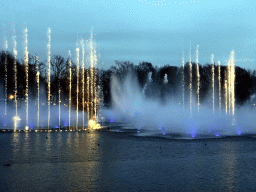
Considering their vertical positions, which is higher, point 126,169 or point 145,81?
point 145,81

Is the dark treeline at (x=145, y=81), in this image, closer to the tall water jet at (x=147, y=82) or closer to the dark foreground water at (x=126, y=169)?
the tall water jet at (x=147, y=82)

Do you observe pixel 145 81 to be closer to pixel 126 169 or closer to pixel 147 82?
pixel 147 82

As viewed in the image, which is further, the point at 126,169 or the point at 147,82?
the point at 147,82

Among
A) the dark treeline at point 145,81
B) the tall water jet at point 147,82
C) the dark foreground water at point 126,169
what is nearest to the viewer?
the dark foreground water at point 126,169

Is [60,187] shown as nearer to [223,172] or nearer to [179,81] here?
[223,172]

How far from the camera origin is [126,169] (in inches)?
522

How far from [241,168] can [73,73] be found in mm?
66278

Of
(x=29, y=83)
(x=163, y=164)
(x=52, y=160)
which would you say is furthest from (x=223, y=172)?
(x=29, y=83)

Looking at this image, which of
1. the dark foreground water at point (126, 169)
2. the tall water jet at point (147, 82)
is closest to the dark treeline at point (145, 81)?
the tall water jet at point (147, 82)

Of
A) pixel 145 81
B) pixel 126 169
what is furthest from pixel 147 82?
pixel 126 169

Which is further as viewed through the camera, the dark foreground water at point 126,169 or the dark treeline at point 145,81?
the dark treeline at point 145,81

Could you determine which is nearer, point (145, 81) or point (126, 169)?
point (126, 169)

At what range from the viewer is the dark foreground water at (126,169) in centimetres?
1055

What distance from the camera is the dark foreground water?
34.6ft
